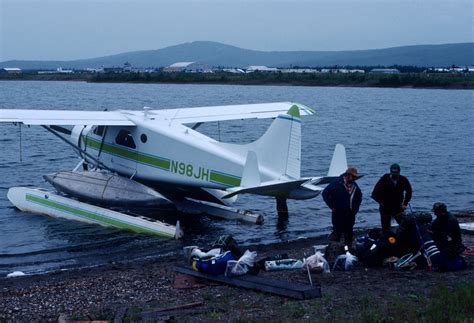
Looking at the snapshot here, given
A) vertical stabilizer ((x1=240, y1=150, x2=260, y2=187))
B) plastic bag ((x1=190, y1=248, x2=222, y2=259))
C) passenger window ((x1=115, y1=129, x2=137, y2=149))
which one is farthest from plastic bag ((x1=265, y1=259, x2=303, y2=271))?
passenger window ((x1=115, y1=129, x2=137, y2=149))

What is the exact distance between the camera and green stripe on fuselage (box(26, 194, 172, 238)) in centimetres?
1586

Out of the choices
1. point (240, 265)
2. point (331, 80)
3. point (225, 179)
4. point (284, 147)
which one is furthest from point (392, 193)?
point (331, 80)

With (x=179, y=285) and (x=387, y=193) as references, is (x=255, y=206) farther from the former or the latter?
(x=179, y=285)

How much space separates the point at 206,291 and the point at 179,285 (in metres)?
0.62

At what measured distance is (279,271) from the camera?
1070 centimetres

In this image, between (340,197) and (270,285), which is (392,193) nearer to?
(340,197)

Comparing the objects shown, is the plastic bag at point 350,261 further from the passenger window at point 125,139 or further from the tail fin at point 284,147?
the passenger window at point 125,139

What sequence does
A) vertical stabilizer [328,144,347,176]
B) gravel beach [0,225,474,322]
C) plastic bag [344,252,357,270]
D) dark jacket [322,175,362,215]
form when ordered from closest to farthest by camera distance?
gravel beach [0,225,474,322] < plastic bag [344,252,357,270] < dark jacket [322,175,362,215] < vertical stabilizer [328,144,347,176]

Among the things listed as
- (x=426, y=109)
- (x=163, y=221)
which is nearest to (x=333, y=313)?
(x=163, y=221)

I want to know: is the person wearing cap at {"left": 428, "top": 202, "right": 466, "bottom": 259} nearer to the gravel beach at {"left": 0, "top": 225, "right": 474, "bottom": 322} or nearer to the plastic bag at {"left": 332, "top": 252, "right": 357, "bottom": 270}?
the gravel beach at {"left": 0, "top": 225, "right": 474, "bottom": 322}

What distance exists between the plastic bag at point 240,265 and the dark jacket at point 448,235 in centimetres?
261

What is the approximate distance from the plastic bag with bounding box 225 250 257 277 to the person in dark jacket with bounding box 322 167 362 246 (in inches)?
69.9

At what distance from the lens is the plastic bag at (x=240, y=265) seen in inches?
396

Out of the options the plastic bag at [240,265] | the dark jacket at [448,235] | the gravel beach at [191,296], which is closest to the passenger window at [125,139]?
the gravel beach at [191,296]
